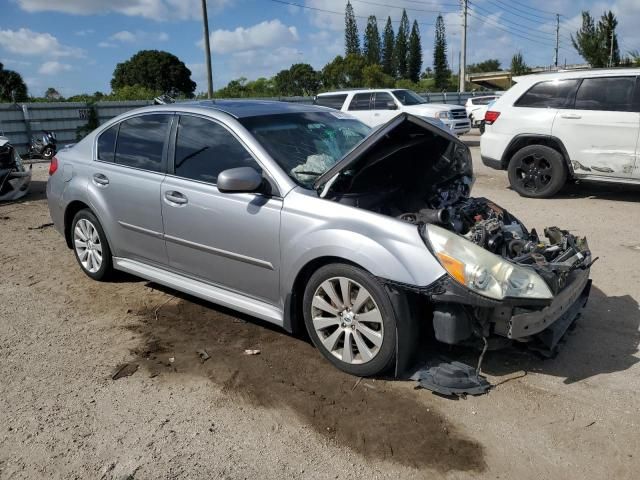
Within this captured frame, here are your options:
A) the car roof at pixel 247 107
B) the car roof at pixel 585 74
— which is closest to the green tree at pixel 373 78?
the car roof at pixel 585 74

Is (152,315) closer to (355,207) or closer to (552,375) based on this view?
(355,207)

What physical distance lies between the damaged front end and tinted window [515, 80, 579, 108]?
4.71 metres

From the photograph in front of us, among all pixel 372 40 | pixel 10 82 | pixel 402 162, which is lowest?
pixel 402 162

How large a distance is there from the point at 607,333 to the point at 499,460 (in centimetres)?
187

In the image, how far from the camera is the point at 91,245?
5.33m

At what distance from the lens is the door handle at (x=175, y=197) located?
426 cm

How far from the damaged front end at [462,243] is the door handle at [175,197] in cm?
117

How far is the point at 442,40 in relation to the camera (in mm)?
89312

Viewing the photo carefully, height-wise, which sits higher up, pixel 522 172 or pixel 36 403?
pixel 522 172

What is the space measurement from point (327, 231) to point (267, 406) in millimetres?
1109

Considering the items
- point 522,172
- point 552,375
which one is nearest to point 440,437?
point 552,375

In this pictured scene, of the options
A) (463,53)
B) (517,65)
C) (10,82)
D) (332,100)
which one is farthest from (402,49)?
(332,100)

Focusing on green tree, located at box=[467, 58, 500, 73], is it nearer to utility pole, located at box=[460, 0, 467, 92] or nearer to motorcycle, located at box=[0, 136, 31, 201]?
utility pole, located at box=[460, 0, 467, 92]

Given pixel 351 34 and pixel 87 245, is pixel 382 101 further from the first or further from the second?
pixel 351 34
